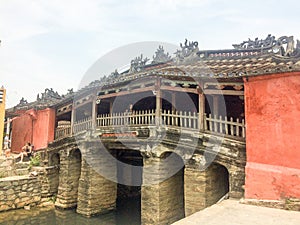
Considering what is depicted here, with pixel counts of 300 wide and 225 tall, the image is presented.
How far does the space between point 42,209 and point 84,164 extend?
363 centimetres

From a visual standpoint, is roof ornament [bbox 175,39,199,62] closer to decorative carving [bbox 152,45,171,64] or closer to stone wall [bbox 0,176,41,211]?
decorative carving [bbox 152,45,171,64]

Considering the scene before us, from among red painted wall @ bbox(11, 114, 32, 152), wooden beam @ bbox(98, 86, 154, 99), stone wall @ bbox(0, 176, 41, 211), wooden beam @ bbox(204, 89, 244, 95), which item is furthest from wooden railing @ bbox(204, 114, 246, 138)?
red painted wall @ bbox(11, 114, 32, 152)

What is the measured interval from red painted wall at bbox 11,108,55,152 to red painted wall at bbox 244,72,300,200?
1219 centimetres

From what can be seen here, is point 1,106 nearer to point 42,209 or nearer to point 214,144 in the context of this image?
point 42,209

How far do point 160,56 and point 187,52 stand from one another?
83.4 inches

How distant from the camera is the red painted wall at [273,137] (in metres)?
6.63

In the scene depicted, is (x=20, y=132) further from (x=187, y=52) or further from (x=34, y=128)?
(x=187, y=52)

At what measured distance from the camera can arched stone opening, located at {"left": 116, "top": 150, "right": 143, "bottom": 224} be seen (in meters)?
13.8

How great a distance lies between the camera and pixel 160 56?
558 inches

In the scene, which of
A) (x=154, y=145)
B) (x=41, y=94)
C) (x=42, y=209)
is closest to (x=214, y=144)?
(x=154, y=145)

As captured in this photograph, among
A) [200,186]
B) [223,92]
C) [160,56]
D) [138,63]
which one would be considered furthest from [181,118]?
[138,63]

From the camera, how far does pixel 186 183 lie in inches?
342

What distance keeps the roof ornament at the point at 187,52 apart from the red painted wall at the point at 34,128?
854cm

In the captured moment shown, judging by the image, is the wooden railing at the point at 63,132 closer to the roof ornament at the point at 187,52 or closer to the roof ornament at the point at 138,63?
the roof ornament at the point at 138,63
